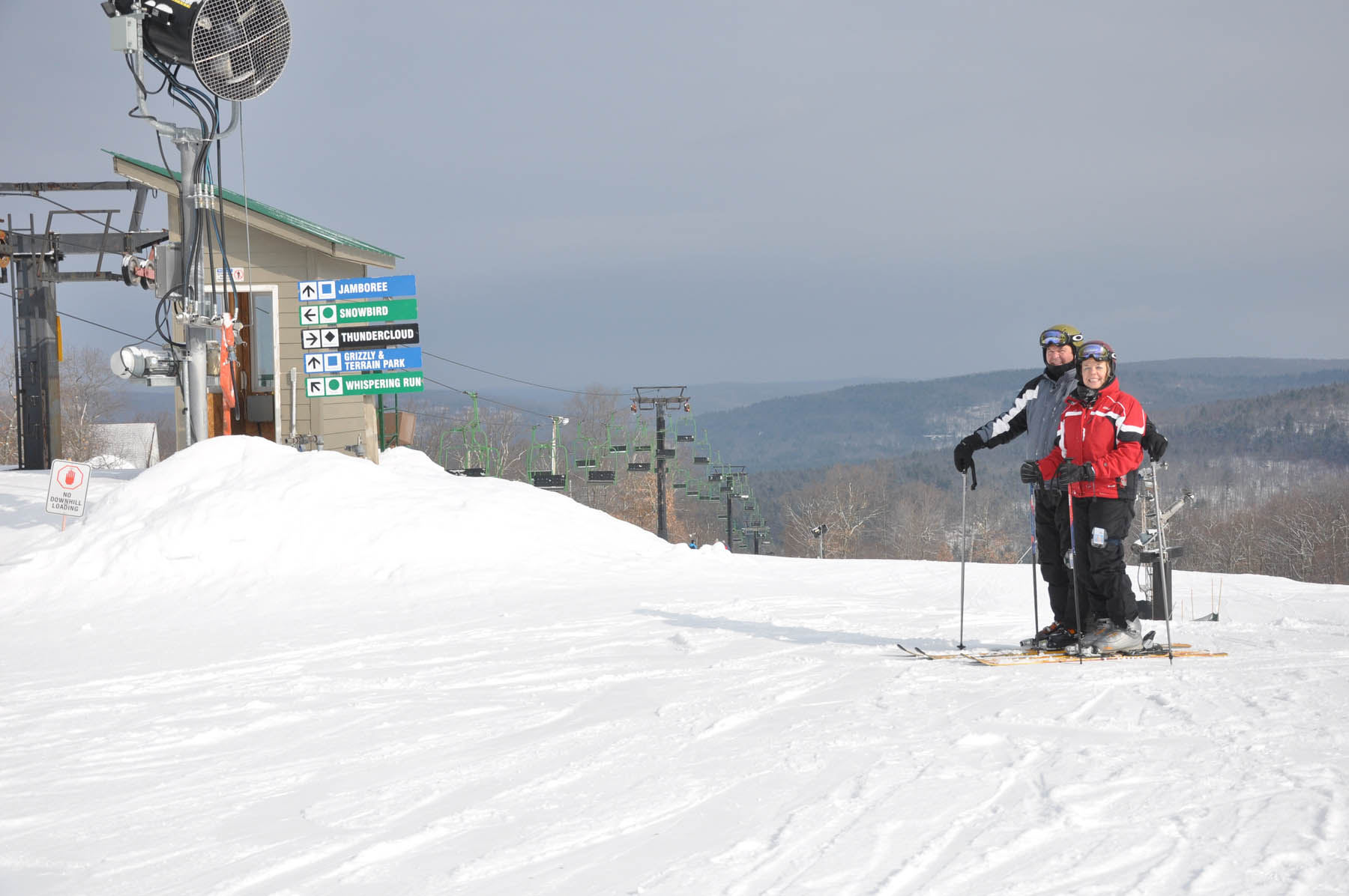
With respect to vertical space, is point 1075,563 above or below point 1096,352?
below

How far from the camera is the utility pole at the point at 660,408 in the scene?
39531 millimetres

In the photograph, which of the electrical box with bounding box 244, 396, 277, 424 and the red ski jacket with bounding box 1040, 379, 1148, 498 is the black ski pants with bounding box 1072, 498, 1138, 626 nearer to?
the red ski jacket with bounding box 1040, 379, 1148, 498

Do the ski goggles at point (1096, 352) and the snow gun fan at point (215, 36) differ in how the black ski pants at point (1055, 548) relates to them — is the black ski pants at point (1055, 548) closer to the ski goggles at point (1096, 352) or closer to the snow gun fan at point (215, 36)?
the ski goggles at point (1096, 352)

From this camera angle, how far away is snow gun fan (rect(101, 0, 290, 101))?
36.2ft

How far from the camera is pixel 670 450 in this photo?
131ft

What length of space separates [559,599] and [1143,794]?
251 inches

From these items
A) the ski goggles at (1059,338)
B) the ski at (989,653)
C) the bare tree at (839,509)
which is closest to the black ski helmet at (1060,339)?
the ski goggles at (1059,338)

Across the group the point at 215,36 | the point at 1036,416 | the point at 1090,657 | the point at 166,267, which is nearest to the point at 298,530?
the point at 166,267

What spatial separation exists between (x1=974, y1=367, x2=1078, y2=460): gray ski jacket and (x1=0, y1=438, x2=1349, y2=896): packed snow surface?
1.49 m

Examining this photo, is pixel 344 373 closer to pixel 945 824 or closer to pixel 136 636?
pixel 136 636

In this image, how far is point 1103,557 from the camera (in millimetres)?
6367

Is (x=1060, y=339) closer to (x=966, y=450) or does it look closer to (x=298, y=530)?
(x=966, y=450)

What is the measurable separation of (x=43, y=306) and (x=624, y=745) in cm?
2202

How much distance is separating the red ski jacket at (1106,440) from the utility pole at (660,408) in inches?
1284
